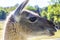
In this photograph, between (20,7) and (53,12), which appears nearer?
(20,7)

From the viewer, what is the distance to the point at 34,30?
94 centimetres

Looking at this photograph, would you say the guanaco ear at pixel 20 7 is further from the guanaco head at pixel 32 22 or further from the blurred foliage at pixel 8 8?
the blurred foliage at pixel 8 8

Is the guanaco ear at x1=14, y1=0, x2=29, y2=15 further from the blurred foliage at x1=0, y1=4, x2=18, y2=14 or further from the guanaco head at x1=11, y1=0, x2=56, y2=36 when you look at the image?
the blurred foliage at x1=0, y1=4, x2=18, y2=14

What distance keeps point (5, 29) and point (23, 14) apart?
196 mm

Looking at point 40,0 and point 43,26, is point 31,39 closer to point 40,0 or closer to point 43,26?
point 43,26

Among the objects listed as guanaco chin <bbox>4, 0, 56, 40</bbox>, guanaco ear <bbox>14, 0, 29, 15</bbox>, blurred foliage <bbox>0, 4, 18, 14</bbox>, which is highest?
Result: blurred foliage <bbox>0, 4, 18, 14</bbox>

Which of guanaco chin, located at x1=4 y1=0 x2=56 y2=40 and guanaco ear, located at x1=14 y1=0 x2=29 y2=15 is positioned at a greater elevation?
guanaco ear, located at x1=14 y1=0 x2=29 y2=15

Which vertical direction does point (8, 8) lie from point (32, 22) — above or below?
above

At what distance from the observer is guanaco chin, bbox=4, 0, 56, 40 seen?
0.89m

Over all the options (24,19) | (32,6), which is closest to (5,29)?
(24,19)

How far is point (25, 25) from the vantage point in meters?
0.93

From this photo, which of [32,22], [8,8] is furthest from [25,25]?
[8,8]

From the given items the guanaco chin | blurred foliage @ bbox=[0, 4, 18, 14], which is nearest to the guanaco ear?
the guanaco chin

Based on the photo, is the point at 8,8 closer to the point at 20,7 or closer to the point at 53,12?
the point at 20,7
